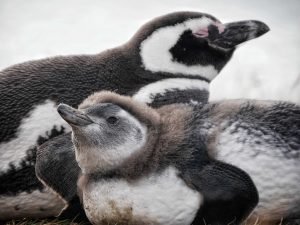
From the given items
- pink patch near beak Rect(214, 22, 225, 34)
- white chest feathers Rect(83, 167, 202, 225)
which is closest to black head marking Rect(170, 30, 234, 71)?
pink patch near beak Rect(214, 22, 225, 34)

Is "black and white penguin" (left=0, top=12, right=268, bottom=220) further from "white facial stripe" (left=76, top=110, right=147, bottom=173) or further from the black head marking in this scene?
"white facial stripe" (left=76, top=110, right=147, bottom=173)

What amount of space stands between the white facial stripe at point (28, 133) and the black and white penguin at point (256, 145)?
0.90 feet

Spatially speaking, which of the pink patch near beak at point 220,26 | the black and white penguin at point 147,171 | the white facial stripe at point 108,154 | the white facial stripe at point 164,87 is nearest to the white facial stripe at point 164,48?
the white facial stripe at point 164,87

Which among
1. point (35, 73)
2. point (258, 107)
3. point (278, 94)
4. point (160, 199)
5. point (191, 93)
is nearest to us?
point (160, 199)

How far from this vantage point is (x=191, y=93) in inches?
181

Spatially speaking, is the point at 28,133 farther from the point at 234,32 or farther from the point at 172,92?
the point at 234,32

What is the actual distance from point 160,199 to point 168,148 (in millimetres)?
339

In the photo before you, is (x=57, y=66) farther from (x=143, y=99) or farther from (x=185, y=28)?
(x=185, y=28)

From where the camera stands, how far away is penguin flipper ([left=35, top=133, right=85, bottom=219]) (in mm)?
3684

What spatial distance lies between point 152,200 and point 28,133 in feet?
3.97

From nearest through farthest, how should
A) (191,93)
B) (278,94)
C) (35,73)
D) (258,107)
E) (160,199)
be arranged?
(160,199), (258,107), (35,73), (191,93), (278,94)

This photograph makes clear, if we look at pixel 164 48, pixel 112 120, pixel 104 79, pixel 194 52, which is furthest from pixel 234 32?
pixel 112 120

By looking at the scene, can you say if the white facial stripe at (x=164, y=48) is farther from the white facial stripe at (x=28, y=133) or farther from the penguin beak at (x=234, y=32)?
the white facial stripe at (x=28, y=133)

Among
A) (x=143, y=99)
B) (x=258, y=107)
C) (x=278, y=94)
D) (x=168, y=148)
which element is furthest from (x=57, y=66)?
(x=278, y=94)
